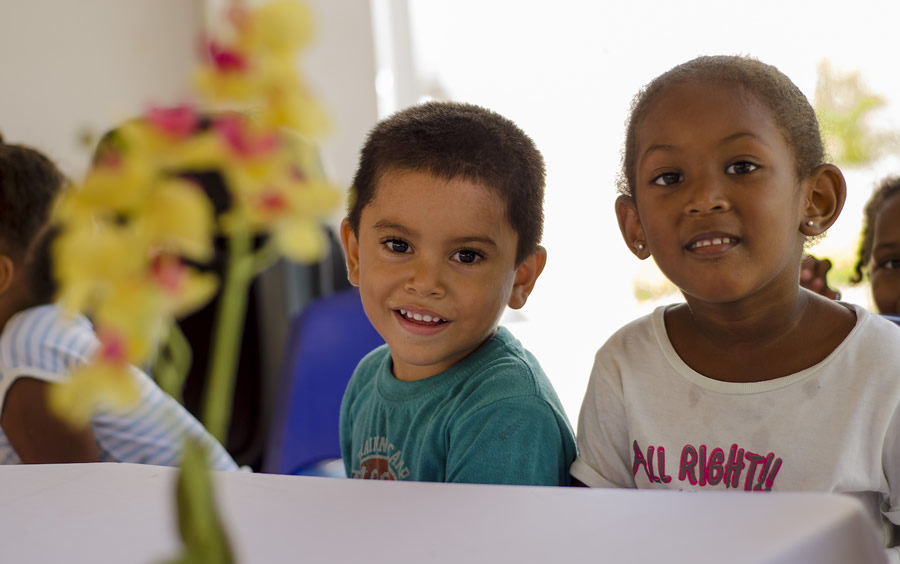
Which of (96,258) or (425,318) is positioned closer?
(96,258)

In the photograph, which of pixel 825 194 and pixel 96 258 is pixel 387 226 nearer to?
pixel 825 194

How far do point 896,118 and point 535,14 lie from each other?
1114 millimetres

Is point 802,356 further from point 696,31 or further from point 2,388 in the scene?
point 696,31

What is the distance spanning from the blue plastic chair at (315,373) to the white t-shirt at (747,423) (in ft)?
1.61

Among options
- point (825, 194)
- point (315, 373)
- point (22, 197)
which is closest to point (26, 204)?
point (22, 197)

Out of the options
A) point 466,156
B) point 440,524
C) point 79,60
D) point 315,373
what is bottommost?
point 315,373

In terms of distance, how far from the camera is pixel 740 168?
3.43ft

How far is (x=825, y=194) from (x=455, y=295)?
1.45 feet

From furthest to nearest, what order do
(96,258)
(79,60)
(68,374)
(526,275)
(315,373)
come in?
(79,60) → (315,373) → (68,374) → (526,275) → (96,258)

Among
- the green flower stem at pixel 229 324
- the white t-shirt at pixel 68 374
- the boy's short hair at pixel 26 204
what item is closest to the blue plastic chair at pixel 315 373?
the white t-shirt at pixel 68 374

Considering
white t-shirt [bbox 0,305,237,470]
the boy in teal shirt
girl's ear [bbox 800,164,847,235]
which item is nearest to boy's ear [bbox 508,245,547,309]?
the boy in teal shirt

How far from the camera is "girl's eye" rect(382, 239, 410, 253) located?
1.18m

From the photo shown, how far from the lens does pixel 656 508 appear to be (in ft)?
1.86

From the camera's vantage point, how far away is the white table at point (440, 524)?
1.67 ft
